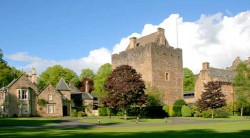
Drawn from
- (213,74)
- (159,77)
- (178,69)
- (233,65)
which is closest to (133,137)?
(159,77)

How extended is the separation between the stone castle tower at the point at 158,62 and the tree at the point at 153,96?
1.09m

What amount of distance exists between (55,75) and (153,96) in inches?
1905

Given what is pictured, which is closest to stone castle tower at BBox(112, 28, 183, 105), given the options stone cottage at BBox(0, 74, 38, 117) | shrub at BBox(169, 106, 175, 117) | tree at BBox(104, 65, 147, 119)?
shrub at BBox(169, 106, 175, 117)

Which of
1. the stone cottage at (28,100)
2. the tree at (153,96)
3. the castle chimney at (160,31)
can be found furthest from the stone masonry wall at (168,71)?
the stone cottage at (28,100)

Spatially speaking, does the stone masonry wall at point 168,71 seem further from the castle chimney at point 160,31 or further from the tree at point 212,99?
the tree at point 212,99

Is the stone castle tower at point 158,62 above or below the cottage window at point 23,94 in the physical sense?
above

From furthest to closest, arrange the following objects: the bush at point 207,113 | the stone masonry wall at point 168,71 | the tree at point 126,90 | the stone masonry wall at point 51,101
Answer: the stone masonry wall at point 168,71 → the stone masonry wall at point 51,101 → the bush at point 207,113 → the tree at point 126,90

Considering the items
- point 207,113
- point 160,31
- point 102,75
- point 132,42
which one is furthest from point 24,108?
point 102,75

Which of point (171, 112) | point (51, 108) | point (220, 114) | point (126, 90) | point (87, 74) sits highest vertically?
point (87, 74)

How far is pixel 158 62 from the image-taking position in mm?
61250

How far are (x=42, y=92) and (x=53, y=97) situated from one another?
2234 millimetres

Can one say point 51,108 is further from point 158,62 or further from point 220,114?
point 220,114

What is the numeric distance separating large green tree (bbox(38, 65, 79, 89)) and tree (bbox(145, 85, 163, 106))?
149ft

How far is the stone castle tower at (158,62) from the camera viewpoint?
60344 millimetres
